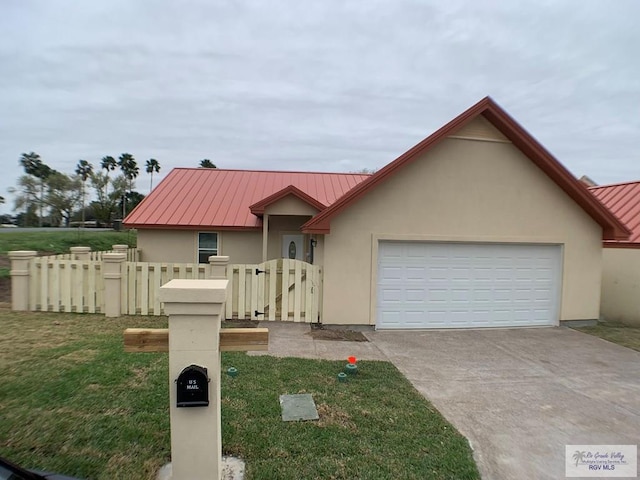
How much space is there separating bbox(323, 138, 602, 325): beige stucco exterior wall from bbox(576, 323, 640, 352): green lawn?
46cm

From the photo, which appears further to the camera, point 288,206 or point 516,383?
point 288,206

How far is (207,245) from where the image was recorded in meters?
15.1

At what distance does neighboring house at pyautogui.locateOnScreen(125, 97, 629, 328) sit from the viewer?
9.42 meters

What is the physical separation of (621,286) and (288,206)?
10.1m

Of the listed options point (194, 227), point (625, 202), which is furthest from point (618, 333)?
point (194, 227)

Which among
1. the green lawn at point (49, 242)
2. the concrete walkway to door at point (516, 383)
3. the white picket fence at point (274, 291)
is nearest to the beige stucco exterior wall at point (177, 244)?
the white picket fence at point (274, 291)

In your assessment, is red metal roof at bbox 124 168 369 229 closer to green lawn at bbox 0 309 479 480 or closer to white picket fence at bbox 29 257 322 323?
white picket fence at bbox 29 257 322 323

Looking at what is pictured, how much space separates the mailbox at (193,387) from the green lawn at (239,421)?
92cm

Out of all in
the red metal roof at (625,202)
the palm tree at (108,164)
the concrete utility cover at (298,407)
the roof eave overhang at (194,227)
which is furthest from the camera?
the palm tree at (108,164)

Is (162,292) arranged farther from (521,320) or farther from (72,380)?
(521,320)

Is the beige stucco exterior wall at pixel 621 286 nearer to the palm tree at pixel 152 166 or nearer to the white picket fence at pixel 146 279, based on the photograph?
the white picket fence at pixel 146 279

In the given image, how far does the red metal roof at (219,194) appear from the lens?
14.7 metres

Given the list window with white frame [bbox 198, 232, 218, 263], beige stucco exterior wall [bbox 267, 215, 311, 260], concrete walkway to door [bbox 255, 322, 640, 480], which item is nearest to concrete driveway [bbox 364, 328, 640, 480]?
concrete walkway to door [bbox 255, 322, 640, 480]

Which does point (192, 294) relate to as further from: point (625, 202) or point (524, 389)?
point (625, 202)
